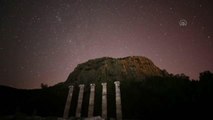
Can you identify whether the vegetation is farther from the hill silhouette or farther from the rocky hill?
the rocky hill

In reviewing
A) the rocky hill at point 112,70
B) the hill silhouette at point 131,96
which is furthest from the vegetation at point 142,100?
the rocky hill at point 112,70

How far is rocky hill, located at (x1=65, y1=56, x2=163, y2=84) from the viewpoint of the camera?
61.3 meters

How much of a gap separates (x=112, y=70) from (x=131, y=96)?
60.7 feet

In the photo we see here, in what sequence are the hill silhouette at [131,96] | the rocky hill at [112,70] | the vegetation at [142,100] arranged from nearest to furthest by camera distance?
the vegetation at [142,100] < the hill silhouette at [131,96] < the rocky hill at [112,70]

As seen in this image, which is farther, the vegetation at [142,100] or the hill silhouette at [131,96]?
the hill silhouette at [131,96]

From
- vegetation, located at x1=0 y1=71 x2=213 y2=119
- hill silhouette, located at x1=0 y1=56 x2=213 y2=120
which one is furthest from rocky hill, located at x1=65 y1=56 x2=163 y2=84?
vegetation, located at x1=0 y1=71 x2=213 y2=119

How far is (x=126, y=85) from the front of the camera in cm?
5338

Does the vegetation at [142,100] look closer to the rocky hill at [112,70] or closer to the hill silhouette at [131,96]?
the hill silhouette at [131,96]

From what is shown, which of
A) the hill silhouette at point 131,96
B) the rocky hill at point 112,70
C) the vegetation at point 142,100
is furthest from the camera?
the rocky hill at point 112,70

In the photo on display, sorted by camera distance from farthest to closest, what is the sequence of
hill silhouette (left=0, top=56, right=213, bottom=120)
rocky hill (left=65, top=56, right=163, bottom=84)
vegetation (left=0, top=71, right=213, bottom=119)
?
rocky hill (left=65, top=56, right=163, bottom=84) < hill silhouette (left=0, top=56, right=213, bottom=120) < vegetation (left=0, top=71, right=213, bottom=119)

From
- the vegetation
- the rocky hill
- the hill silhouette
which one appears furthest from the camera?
the rocky hill

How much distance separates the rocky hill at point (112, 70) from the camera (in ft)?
201

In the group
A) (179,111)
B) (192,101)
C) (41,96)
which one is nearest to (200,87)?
(192,101)

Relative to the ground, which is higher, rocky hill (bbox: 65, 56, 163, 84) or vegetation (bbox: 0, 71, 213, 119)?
rocky hill (bbox: 65, 56, 163, 84)
